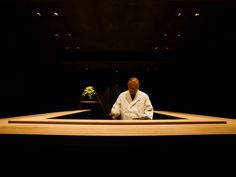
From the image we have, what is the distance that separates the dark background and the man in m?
1.60

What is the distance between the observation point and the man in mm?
2699

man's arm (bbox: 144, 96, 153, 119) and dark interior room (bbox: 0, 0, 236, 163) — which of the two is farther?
man's arm (bbox: 144, 96, 153, 119)

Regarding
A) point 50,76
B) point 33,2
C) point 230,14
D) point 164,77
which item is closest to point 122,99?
point 33,2

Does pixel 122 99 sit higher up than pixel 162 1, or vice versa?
pixel 162 1

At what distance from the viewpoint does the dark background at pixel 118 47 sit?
12.1ft

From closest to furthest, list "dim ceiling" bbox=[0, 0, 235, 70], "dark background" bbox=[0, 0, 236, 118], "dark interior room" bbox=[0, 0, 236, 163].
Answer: "dark interior room" bbox=[0, 0, 236, 163]
"dim ceiling" bbox=[0, 0, 235, 70]
"dark background" bbox=[0, 0, 236, 118]

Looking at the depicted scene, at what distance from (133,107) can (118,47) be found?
377 centimetres

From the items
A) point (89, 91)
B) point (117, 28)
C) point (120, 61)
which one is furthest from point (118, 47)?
point (89, 91)

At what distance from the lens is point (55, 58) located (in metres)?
6.85

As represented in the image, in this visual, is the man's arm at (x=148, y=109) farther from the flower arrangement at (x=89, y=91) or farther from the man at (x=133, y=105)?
the flower arrangement at (x=89, y=91)

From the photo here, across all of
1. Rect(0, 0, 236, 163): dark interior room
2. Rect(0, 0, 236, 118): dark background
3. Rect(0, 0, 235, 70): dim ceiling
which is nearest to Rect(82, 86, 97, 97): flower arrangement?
Rect(0, 0, 236, 163): dark interior room

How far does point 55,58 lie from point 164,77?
191 inches

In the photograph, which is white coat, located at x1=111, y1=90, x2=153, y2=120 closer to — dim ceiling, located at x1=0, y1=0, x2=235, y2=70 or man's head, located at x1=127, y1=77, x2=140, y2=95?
man's head, located at x1=127, y1=77, x2=140, y2=95
